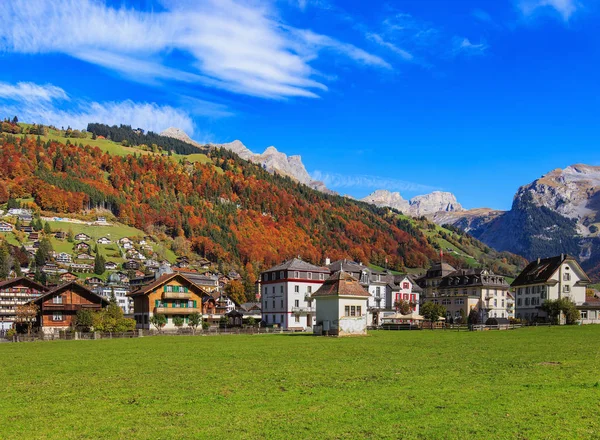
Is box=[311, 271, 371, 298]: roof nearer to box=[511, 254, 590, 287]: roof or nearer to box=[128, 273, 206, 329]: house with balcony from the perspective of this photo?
box=[128, 273, 206, 329]: house with balcony

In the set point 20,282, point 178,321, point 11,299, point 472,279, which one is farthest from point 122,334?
point 11,299

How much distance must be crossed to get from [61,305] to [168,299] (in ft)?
51.4

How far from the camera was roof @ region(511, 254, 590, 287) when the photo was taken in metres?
97.3

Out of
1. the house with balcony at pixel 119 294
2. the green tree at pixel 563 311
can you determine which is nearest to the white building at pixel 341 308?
the green tree at pixel 563 311

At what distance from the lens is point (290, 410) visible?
16281 millimetres

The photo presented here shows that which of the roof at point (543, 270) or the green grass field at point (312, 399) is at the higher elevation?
the roof at point (543, 270)

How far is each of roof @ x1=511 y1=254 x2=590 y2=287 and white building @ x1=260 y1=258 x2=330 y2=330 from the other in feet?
128

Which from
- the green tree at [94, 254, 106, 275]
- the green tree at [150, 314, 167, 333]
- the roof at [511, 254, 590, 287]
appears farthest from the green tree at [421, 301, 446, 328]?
the green tree at [94, 254, 106, 275]

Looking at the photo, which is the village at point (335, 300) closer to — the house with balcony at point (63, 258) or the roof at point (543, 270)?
the roof at point (543, 270)

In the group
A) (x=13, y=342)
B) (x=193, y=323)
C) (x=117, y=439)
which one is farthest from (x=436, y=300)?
(x=117, y=439)

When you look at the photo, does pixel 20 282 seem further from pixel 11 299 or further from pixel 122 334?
pixel 122 334

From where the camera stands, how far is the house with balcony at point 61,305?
81938 mm

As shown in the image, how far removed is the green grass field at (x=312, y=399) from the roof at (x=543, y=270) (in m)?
73.1

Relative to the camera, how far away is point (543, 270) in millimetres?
100312
